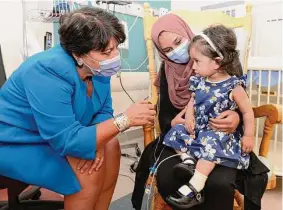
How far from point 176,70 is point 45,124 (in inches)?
26.6

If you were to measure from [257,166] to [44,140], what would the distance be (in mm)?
754

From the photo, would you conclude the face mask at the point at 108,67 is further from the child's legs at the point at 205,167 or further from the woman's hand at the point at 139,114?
the child's legs at the point at 205,167

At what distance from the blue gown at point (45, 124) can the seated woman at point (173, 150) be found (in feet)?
1.10

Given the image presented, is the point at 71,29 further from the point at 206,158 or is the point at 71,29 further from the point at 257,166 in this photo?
the point at 257,166

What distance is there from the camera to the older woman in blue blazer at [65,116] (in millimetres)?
870

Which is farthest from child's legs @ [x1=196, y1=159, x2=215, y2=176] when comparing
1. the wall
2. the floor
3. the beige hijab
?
the wall

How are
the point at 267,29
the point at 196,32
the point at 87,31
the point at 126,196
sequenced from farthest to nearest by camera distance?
the point at 267,29 → the point at 126,196 → the point at 196,32 → the point at 87,31

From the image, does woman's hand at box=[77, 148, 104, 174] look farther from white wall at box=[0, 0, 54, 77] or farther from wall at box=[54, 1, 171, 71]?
wall at box=[54, 1, 171, 71]

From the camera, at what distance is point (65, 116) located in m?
0.87

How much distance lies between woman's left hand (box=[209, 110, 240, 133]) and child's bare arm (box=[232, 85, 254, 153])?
33 millimetres

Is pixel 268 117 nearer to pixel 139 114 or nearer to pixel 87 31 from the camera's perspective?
pixel 139 114

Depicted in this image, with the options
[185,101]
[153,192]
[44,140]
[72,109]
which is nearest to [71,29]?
[72,109]

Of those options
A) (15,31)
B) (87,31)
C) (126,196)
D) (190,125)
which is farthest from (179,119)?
(15,31)

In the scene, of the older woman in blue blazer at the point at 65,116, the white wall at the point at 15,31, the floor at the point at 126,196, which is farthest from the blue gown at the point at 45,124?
the white wall at the point at 15,31
